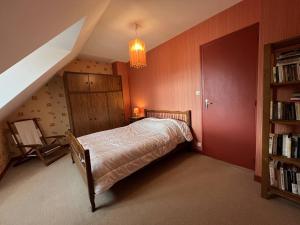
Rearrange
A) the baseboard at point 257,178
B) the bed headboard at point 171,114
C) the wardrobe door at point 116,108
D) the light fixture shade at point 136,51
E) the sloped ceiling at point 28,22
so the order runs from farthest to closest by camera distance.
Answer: the wardrobe door at point 116,108 → the bed headboard at point 171,114 → the light fixture shade at point 136,51 → the baseboard at point 257,178 → the sloped ceiling at point 28,22

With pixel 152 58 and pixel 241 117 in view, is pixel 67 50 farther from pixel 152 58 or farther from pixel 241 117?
pixel 241 117

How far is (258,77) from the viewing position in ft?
6.50

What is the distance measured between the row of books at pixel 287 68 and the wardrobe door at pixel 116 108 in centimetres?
357

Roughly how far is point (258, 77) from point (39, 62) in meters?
3.32

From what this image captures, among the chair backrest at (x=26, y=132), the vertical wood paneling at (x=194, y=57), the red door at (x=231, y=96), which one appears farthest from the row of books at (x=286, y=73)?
the chair backrest at (x=26, y=132)

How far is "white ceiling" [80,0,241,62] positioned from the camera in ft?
6.72

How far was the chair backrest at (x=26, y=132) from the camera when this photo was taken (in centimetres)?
312

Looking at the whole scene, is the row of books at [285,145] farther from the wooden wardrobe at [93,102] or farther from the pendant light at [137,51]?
the wooden wardrobe at [93,102]

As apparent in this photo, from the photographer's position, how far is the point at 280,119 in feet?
5.25

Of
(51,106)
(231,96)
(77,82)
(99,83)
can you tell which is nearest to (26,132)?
(51,106)

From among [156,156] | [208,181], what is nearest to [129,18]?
[156,156]

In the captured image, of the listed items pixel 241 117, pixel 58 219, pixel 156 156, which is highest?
pixel 241 117

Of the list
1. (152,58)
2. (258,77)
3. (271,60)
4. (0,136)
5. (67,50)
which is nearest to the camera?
(271,60)

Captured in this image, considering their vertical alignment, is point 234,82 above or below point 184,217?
above
